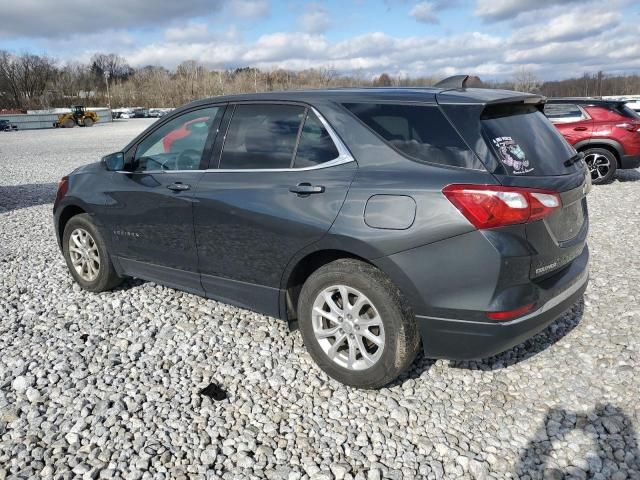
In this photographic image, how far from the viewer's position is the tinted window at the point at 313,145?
3.37 metres

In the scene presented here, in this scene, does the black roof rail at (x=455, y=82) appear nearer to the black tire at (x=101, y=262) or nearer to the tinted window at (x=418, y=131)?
the tinted window at (x=418, y=131)

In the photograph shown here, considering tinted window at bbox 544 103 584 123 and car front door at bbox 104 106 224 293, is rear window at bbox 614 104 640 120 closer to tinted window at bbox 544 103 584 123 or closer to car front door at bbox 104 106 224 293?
tinted window at bbox 544 103 584 123

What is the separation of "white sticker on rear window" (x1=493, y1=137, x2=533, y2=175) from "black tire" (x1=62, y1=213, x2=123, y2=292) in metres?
3.48

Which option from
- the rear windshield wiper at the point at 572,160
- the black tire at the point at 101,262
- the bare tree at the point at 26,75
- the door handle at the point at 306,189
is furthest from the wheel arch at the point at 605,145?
the bare tree at the point at 26,75

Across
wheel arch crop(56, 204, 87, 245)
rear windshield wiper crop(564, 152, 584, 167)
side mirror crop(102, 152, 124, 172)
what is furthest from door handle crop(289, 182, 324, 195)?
wheel arch crop(56, 204, 87, 245)

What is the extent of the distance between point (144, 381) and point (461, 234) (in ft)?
7.34

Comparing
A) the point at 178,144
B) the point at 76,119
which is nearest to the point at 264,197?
the point at 178,144

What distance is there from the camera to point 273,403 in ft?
10.8

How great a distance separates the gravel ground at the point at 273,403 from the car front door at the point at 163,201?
1.59ft

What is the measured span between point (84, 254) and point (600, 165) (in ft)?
33.2

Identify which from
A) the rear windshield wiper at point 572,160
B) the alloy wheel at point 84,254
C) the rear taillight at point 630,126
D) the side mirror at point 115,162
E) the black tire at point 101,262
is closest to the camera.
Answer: the rear windshield wiper at point 572,160

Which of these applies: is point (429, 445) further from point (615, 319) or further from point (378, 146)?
point (615, 319)

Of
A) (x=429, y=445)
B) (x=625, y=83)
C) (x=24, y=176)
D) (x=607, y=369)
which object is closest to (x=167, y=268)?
(x=429, y=445)

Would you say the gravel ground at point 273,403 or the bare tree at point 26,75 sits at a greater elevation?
the bare tree at point 26,75
